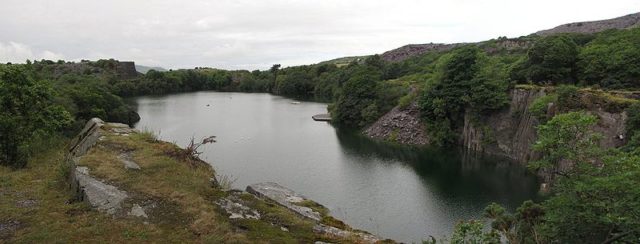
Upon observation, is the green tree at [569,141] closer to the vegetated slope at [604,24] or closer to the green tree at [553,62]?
the green tree at [553,62]

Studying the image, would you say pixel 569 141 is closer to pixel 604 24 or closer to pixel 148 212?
pixel 148 212

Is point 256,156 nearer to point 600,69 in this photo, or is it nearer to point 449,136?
point 449,136

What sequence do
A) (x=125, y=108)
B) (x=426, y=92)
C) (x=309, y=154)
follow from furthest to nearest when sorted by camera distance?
(x=125, y=108)
(x=426, y=92)
(x=309, y=154)

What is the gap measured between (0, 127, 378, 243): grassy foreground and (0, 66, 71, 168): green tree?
1.57m

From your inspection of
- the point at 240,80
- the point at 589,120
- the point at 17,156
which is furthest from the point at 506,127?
the point at 240,80

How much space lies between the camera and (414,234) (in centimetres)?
2739

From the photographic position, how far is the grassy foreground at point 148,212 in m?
14.0

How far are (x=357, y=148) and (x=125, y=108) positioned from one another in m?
41.9

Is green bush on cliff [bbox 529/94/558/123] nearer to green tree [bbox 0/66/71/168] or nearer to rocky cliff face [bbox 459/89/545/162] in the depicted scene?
rocky cliff face [bbox 459/89/545/162]

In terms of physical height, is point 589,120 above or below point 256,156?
above

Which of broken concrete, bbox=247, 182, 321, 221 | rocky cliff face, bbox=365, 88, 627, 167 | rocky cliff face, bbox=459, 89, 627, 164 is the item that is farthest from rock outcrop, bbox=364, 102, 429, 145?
broken concrete, bbox=247, 182, 321, 221

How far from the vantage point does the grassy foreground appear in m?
14.0

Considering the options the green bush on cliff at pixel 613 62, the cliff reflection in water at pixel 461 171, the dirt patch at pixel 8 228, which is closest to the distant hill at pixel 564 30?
the green bush on cliff at pixel 613 62

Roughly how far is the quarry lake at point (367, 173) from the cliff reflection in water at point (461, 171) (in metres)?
0.09
